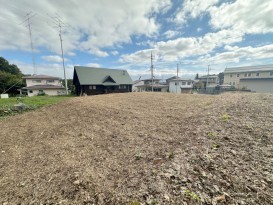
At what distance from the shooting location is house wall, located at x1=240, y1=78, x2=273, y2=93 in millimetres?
25672

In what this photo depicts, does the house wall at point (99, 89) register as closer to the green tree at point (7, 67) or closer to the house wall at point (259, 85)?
the house wall at point (259, 85)

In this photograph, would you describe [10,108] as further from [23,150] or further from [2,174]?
[2,174]

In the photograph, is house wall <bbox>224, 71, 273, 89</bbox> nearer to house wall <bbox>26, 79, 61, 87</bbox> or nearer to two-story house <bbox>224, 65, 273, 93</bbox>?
two-story house <bbox>224, 65, 273, 93</bbox>

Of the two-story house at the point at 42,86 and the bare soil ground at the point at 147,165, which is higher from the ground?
the two-story house at the point at 42,86

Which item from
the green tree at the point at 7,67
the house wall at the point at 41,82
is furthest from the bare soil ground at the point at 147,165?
the green tree at the point at 7,67

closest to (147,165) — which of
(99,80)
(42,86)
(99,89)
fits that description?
(99,89)

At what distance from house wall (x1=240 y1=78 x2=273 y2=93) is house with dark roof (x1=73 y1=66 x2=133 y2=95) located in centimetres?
2503

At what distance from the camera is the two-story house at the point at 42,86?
28.7m

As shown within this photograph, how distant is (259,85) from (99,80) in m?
31.6

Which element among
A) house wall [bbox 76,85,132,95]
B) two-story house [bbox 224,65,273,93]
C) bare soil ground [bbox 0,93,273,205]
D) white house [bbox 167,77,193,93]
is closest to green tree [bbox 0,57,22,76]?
house wall [bbox 76,85,132,95]

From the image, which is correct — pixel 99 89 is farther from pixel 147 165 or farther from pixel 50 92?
pixel 147 165

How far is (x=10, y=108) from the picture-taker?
A: 947 centimetres

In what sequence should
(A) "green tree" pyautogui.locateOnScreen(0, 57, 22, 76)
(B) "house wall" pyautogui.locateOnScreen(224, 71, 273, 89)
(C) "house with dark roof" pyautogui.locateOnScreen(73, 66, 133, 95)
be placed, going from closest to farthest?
(C) "house with dark roof" pyautogui.locateOnScreen(73, 66, 133, 95) < (B) "house wall" pyautogui.locateOnScreen(224, 71, 273, 89) < (A) "green tree" pyautogui.locateOnScreen(0, 57, 22, 76)

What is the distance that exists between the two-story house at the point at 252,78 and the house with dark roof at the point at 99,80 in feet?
82.8
